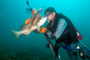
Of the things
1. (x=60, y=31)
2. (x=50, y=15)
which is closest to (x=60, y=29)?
(x=60, y=31)

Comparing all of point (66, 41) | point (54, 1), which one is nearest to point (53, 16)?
point (66, 41)

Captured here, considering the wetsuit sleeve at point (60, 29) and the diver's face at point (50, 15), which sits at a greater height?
the diver's face at point (50, 15)

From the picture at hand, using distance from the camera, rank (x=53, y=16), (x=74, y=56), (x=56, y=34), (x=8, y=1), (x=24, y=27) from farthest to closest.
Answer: (x=8, y=1) < (x=74, y=56) < (x=53, y=16) < (x=56, y=34) < (x=24, y=27)

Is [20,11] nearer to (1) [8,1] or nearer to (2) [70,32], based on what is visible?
(1) [8,1]

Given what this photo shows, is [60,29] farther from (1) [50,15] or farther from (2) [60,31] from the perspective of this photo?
(1) [50,15]

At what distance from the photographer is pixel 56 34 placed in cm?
344

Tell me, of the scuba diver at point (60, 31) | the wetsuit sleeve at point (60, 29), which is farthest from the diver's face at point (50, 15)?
the wetsuit sleeve at point (60, 29)

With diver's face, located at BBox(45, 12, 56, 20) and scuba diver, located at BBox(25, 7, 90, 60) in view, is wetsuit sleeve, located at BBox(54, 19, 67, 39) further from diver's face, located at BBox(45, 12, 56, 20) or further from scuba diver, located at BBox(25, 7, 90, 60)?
diver's face, located at BBox(45, 12, 56, 20)

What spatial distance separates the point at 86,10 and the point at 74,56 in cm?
15947

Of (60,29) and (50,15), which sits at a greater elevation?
(50,15)

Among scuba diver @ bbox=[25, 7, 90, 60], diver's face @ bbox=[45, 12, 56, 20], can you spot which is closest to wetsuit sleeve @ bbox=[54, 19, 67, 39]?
scuba diver @ bbox=[25, 7, 90, 60]

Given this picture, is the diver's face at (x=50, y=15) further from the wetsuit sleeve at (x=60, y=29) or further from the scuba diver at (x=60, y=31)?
the wetsuit sleeve at (x=60, y=29)

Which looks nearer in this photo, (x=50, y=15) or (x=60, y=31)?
(x=60, y=31)

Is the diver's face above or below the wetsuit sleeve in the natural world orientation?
above
